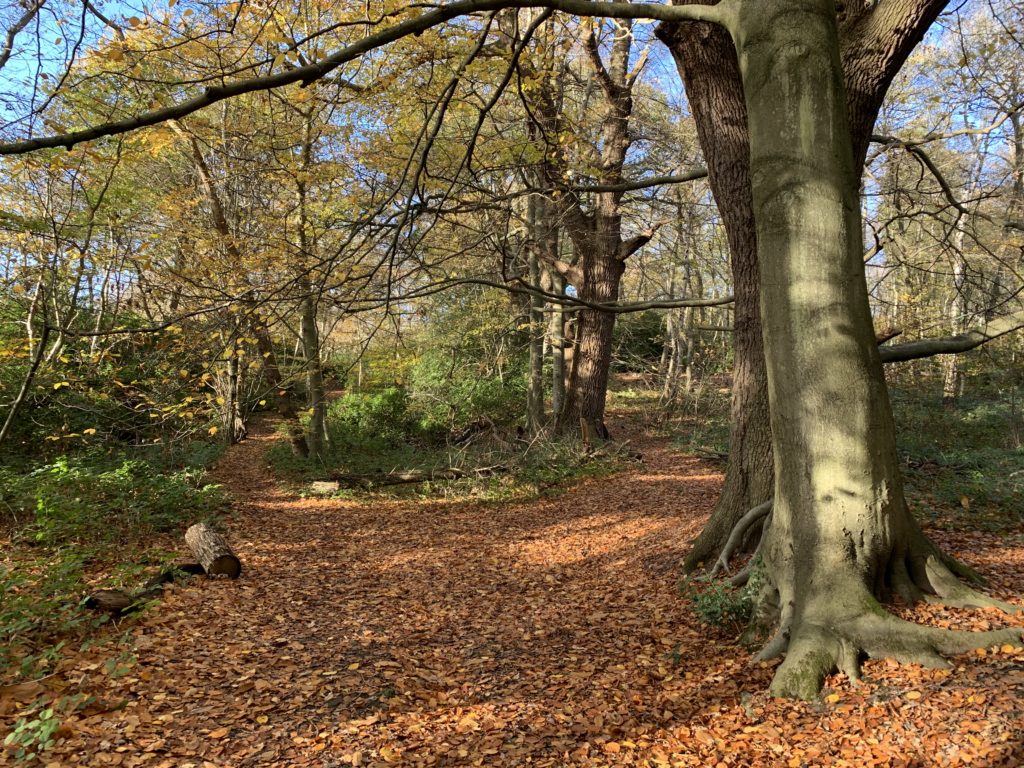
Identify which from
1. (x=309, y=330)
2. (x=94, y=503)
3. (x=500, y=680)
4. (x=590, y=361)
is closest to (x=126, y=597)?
(x=94, y=503)

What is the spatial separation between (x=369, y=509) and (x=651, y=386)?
14432mm

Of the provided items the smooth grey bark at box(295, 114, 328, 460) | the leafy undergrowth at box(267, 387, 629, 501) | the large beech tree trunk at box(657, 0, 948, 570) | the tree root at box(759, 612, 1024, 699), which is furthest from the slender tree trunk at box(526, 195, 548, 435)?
the tree root at box(759, 612, 1024, 699)

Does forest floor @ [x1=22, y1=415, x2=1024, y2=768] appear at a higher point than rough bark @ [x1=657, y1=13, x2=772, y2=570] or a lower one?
lower

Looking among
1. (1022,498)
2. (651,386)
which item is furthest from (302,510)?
(651,386)

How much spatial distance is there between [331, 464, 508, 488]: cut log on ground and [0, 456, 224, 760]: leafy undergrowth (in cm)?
265

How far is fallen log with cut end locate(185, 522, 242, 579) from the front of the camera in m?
6.10

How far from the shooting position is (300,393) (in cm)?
1978

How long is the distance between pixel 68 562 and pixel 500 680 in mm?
3947

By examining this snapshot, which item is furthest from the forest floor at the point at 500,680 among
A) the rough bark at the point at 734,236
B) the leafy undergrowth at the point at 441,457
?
A: the leafy undergrowth at the point at 441,457

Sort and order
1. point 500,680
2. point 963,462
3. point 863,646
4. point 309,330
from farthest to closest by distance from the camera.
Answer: point 309,330 < point 963,462 < point 500,680 < point 863,646

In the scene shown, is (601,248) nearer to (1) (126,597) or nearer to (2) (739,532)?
(2) (739,532)

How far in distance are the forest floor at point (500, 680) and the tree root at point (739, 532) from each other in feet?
1.39

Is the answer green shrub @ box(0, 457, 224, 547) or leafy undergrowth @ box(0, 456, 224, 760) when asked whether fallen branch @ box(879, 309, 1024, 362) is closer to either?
leafy undergrowth @ box(0, 456, 224, 760)

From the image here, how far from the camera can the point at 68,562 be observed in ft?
17.1
